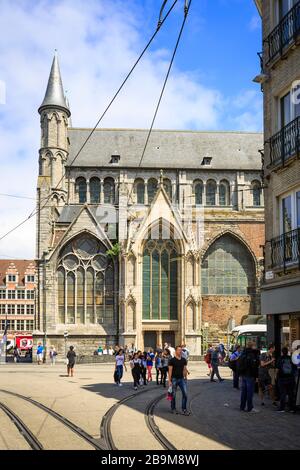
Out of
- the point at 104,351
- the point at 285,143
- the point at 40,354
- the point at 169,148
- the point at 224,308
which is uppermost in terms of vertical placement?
the point at 169,148

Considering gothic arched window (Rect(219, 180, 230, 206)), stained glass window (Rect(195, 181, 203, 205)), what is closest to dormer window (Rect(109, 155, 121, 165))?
stained glass window (Rect(195, 181, 203, 205))

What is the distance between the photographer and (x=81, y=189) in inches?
1967

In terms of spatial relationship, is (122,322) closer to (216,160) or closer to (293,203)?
(216,160)

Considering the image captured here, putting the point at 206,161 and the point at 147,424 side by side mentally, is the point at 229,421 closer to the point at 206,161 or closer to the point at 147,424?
the point at 147,424

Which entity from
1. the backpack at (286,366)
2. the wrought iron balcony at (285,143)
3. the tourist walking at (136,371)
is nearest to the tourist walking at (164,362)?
the tourist walking at (136,371)

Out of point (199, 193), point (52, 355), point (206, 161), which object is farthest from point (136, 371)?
point (206, 161)

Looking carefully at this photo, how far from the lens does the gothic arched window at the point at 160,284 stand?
41625 millimetres

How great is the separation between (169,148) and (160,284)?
15.5 m

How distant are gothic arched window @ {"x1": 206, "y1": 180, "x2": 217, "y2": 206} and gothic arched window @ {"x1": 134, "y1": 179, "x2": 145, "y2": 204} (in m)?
5.13

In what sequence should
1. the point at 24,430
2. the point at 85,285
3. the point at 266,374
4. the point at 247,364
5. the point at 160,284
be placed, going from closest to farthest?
the point at 24,430 < the point at 247,364 < the point at 266,374 < the point at 160,284 < the point at 85,285

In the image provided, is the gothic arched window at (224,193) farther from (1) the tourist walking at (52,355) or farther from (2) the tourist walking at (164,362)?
(2) the tourist walking at (164,362)

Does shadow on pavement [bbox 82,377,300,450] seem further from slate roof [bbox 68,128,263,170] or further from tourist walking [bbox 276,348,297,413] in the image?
slate roof [bbox 68,128,263,170]

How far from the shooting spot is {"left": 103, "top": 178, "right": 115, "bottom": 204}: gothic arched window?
49625mm
